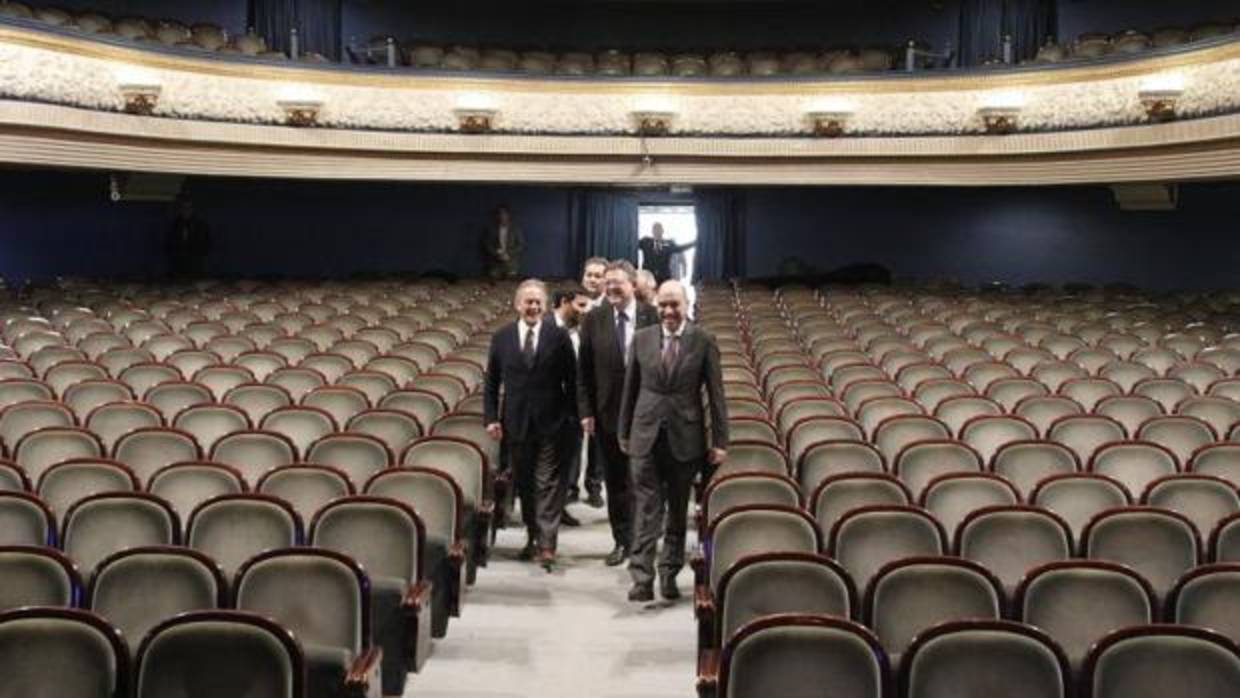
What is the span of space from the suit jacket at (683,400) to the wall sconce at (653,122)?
11100mm

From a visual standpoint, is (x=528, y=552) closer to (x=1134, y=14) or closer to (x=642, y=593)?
(x=642, y=593)

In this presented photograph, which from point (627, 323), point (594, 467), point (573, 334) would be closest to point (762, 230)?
point (594, 467)

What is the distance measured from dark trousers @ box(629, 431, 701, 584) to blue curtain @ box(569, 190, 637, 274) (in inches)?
549

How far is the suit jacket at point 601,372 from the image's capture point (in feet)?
23.1

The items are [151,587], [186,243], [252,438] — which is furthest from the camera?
[186,243]

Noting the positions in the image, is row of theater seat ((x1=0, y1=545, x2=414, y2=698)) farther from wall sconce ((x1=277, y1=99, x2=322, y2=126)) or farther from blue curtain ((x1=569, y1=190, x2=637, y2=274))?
blue curtain ((x1=569, y1=190, x2=637, y2=274))

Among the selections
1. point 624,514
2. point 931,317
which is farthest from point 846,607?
point 931,317

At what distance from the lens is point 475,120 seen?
17016 millimetres

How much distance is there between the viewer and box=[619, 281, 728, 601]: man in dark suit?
6.29m

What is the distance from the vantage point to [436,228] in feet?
66.4

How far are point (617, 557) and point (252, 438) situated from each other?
1.98 meters

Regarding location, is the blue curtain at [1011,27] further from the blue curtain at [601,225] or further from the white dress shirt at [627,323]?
the white dress shirt at [627,323]

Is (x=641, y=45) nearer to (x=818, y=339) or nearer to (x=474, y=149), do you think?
(x=474, y=149)

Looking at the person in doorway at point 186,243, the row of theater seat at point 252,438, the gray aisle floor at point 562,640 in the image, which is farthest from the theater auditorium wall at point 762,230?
the gray aisle floor at point 562,640
